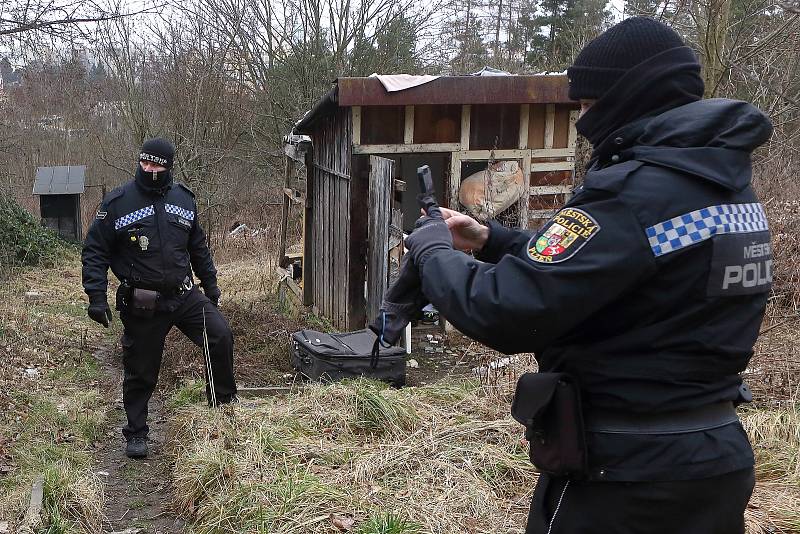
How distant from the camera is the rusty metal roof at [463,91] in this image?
8.12 meters

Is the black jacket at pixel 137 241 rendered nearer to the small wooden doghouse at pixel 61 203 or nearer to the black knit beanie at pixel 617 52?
the black knit beanie at pixel 617 52

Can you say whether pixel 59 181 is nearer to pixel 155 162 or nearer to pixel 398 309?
pixel 155 162

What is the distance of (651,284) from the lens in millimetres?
1905

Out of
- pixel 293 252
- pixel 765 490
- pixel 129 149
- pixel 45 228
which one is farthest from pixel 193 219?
pixel 129 149

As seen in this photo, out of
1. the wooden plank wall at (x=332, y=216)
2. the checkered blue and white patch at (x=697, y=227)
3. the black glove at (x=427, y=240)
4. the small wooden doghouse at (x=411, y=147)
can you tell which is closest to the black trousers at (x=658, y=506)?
the checkered blue and white patch at (x=697, y=227)

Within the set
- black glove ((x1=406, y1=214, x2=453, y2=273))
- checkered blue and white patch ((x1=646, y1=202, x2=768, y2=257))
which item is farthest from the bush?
checkered blue and white patch ((x1=646, y1=202, x2=768, y2=257))

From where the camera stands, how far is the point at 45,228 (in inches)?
606

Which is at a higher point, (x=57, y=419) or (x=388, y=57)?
(x=388, y=57)

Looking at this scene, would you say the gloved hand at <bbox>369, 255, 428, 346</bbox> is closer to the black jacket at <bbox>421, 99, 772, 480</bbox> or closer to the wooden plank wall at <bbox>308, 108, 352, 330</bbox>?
the black jacket at <bbox>421, 99, 772, 480</bbox>

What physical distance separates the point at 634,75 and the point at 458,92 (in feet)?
21.2

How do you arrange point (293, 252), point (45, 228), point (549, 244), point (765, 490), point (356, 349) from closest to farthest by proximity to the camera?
point (549, 244) → point (765, 490) → point (356, 349) → point (293, 252) → point (45, 228)

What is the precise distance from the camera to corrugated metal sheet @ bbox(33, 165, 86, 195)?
54.0ft

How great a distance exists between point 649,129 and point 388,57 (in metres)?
16.5

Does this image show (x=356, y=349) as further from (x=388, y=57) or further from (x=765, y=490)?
(x=388, y=57)
